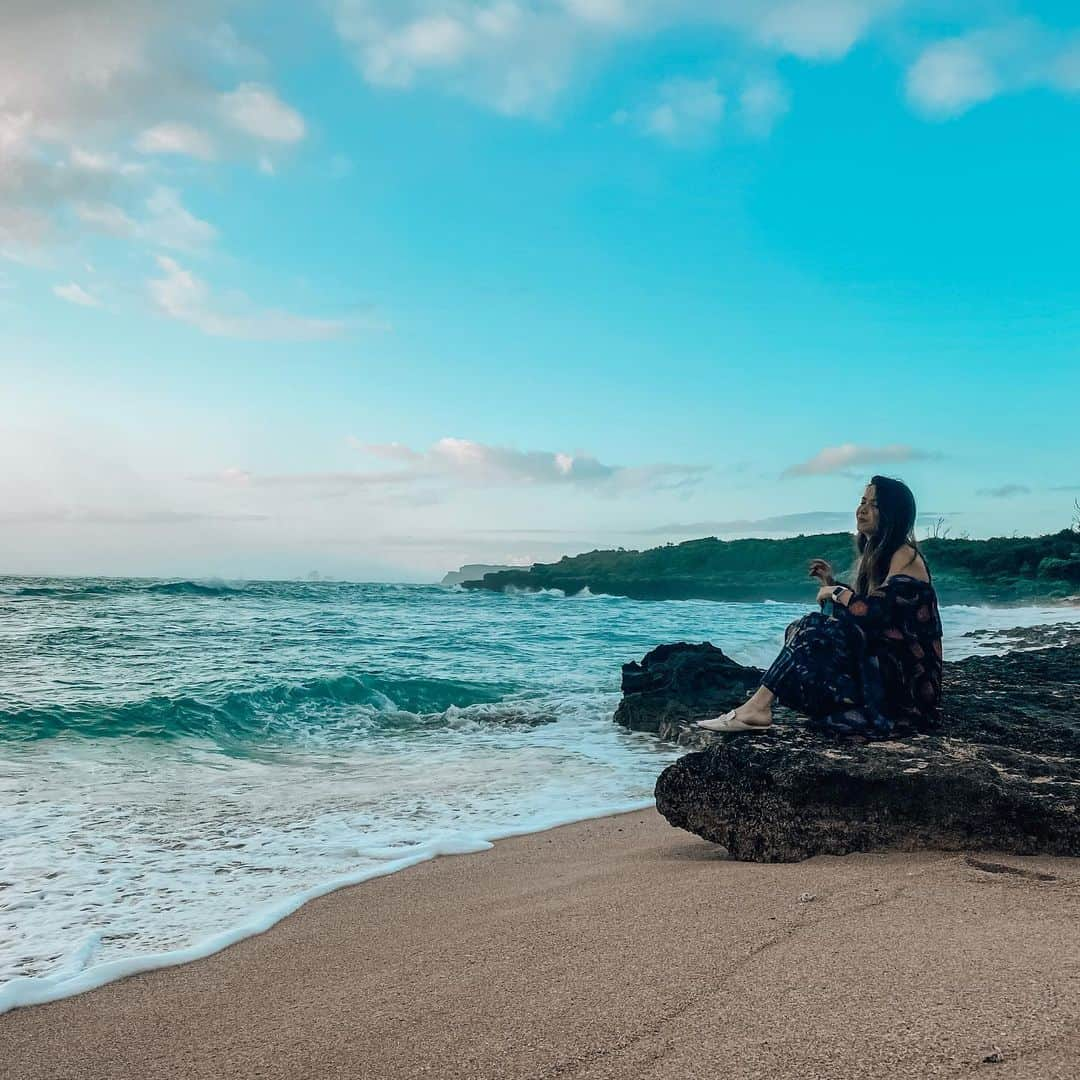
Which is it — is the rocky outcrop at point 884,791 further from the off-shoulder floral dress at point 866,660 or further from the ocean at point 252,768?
the ocean at point 252,768

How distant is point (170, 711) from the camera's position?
10156mm

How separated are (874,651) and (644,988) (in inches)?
106

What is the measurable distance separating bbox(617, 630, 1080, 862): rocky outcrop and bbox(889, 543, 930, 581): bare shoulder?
908 millimetres

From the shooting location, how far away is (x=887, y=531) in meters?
4.67

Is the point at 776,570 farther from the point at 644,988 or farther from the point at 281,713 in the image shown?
the point at 644,988

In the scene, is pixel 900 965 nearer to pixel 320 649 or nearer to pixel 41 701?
pixel 41 701

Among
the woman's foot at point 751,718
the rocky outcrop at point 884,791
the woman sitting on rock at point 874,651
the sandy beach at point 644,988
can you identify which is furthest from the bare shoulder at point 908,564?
the sandy beach at point 644,988

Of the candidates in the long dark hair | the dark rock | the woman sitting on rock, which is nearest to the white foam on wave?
the woman sitting on rock

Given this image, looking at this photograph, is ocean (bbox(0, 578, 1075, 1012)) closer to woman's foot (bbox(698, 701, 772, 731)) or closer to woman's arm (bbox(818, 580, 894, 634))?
woman's foot (bbox(698, 701, 772, 731))

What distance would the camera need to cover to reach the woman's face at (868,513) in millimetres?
4715

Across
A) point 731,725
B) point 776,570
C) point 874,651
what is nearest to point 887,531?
point 874,651

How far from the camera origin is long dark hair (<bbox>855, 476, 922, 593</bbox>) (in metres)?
4.64

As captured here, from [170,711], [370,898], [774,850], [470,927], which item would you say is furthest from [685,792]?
[170,711]

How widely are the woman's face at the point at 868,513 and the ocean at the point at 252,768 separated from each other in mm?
2852
